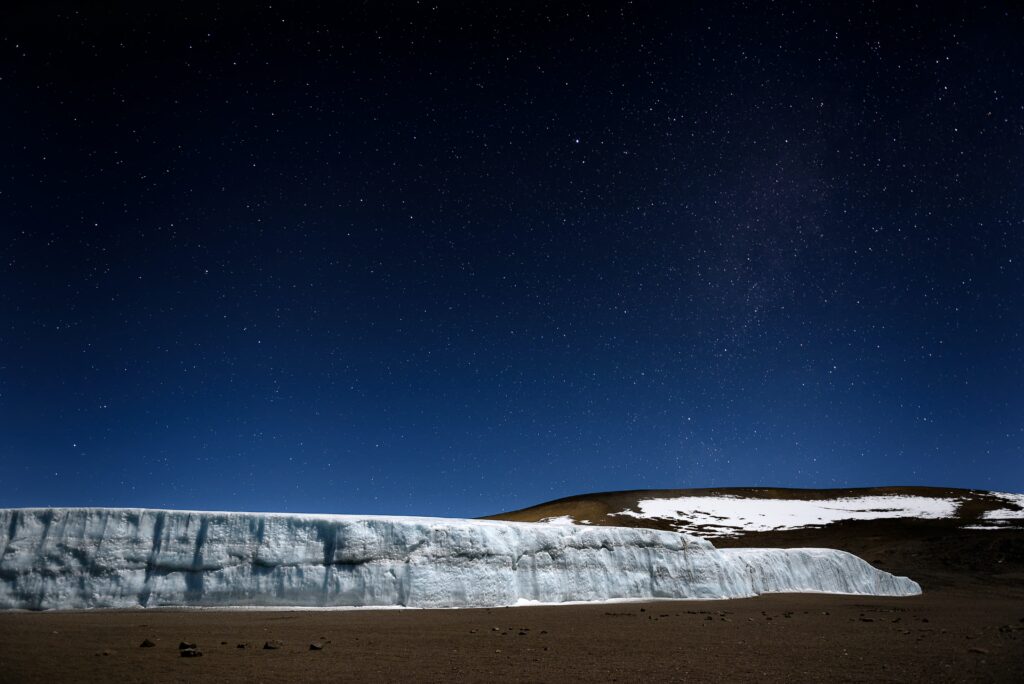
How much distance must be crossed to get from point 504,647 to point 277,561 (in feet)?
24.9

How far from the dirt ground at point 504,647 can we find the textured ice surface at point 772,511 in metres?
36.5

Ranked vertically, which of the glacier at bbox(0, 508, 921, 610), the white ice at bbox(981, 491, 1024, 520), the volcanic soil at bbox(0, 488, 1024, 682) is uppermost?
the white ice at bbox(981, 491, 1024, 520)

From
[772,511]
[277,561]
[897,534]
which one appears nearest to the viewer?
[277,561]

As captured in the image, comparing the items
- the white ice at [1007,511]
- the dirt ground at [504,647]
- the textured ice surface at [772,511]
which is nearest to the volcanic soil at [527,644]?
the dirt ground at [504,647]

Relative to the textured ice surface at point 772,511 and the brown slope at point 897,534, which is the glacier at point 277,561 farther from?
the textured ice surface at point 772,511

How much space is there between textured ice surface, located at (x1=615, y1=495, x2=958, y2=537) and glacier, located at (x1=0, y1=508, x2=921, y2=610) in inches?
1276

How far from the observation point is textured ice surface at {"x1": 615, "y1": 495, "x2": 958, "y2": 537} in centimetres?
4781

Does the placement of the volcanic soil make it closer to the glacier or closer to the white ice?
the glacier

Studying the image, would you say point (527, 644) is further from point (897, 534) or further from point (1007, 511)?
point (1007, 511)

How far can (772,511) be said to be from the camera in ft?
170

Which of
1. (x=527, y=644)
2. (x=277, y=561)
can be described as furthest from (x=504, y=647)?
(x=277, y=561)

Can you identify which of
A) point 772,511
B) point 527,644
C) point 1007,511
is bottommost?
point 527,644

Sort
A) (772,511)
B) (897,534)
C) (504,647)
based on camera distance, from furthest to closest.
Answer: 1. (772,511)
2. (897,534)
3. (504,647)

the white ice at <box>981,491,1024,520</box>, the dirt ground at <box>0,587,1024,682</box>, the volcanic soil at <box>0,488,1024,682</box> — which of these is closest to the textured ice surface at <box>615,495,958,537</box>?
the white ice at <box>981,491,1024,520</box>
